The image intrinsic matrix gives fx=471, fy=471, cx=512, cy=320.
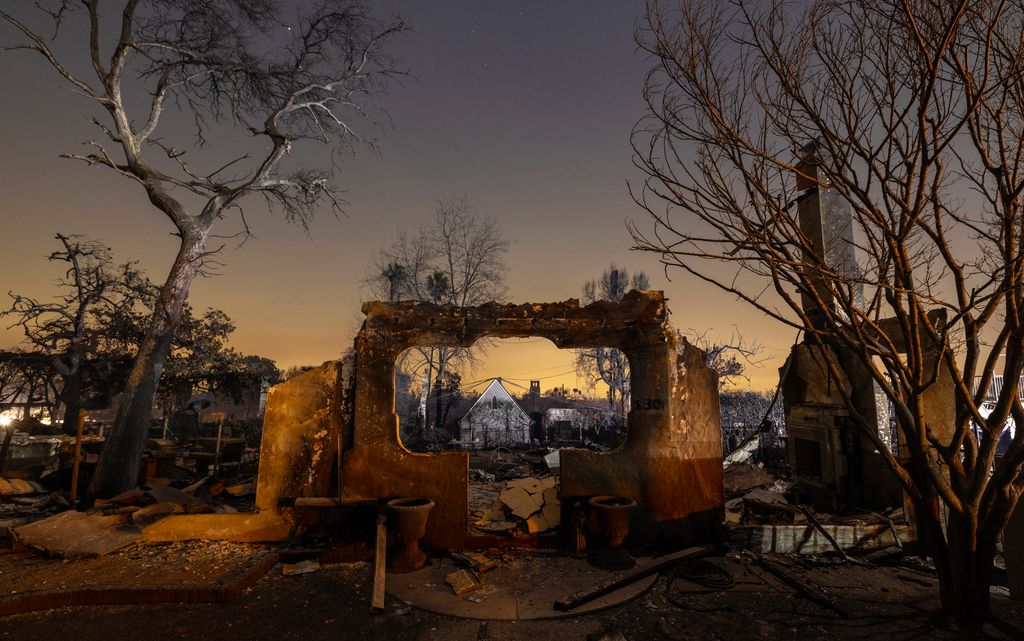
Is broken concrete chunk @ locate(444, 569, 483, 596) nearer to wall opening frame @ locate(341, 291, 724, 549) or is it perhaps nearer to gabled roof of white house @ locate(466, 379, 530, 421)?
wall opening frame @ locate(341, 291, 724, 549)

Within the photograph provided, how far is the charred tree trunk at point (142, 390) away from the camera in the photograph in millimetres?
10125

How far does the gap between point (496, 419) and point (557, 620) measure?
1011 inches

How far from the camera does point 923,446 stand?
14.4ft

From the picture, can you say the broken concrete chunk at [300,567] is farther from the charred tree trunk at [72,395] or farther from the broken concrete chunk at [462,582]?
the charred tree trunk at [72,395]

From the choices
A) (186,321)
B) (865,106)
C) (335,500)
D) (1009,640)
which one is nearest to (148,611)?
(335,500)

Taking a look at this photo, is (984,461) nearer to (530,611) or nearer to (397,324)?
(530,611)

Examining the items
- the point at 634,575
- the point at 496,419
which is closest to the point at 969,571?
the point at 634,575

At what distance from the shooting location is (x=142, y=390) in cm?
1062

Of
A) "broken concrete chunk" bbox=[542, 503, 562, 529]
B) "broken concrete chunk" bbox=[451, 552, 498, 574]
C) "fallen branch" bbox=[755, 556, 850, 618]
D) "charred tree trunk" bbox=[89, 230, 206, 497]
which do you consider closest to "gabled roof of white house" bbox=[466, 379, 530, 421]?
"charred tree trunk" bbox=[89, 230, 206, 497]

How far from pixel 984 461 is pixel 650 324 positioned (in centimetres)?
397

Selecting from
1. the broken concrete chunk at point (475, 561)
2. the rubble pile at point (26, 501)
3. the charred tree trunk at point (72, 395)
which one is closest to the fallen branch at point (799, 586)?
the broken concrete chunk at point (475, 561)

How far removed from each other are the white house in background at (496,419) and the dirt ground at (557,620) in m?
21.0

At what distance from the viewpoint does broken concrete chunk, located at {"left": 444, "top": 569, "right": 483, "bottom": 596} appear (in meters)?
5.54

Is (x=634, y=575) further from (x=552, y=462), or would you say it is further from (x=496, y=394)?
(x=496, y=394)
